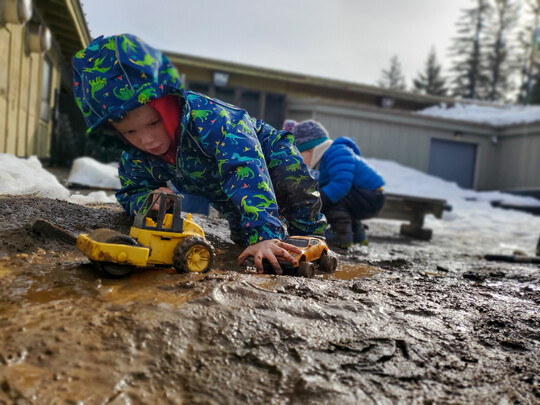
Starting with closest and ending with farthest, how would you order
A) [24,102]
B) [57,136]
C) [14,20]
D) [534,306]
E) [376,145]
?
[534,306] → [14,20] → [24,102] → [57,136] → [376,145]

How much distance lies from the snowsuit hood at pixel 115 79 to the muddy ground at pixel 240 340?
0.77m

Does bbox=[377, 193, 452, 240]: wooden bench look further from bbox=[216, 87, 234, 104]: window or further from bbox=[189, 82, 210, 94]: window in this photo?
bbox=[189, 82, 210, 94]: window

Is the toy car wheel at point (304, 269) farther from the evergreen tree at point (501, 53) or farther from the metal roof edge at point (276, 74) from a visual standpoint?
the evergreen tree at point (501, 53)

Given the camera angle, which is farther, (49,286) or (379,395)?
(49,286)

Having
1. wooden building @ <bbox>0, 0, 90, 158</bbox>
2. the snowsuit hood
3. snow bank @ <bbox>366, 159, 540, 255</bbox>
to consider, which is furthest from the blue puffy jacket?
wooden building @ <bbox>0, 0, 90, 158</bbox>

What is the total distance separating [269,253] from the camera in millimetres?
2160

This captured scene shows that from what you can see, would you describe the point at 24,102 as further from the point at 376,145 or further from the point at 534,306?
the point at 376,145

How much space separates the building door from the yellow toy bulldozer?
56.2ft

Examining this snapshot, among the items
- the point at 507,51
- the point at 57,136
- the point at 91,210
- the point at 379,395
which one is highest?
the point at 507,51

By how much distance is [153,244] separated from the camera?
1.90 meters

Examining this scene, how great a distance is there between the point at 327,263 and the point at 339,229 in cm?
219

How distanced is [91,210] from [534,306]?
278 centimetres

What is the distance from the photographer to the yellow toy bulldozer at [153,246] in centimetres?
170

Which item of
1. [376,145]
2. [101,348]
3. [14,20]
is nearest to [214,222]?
[101,348]
